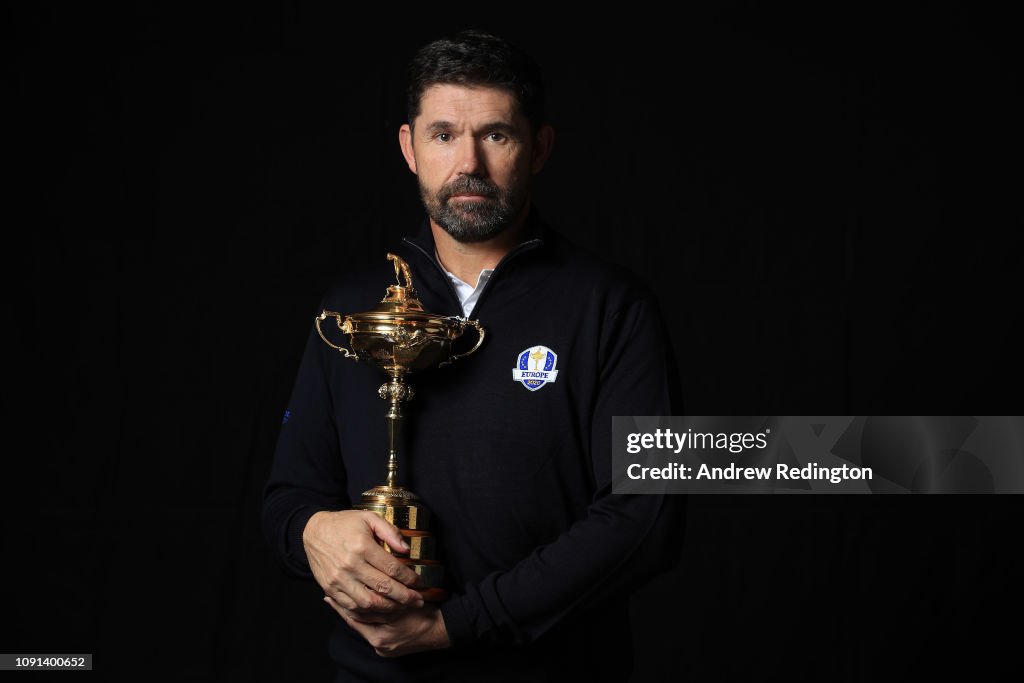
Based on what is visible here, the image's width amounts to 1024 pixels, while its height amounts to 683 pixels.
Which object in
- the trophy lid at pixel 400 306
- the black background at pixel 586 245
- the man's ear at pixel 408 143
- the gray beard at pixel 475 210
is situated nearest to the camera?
the trophy lid at pixel 400 306

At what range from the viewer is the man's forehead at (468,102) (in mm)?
1854

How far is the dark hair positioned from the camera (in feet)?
6.09

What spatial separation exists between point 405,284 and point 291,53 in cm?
153

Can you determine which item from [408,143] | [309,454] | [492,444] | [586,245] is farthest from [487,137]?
[586,245]

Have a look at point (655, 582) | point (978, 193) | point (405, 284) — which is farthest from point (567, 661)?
point (978, 193)

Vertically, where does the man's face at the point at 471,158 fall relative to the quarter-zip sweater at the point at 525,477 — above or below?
above

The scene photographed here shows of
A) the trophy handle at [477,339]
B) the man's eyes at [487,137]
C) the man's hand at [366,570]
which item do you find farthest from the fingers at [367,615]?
the man's eyes at [487,137]

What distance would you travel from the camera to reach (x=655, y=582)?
3.05 meters

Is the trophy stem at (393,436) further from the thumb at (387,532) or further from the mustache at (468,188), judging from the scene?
the mustache at (468,188)

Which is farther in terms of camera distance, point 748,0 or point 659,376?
point 748,0

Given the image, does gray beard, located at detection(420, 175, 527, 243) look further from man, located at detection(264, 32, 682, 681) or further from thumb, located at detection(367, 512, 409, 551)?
thumb, located at detection(367, 512, 409, 551)

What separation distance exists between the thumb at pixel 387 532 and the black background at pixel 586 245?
1.43m

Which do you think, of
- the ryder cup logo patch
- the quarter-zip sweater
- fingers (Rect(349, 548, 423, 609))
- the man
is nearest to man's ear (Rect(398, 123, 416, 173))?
the man

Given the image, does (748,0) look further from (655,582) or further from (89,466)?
(89,466)
